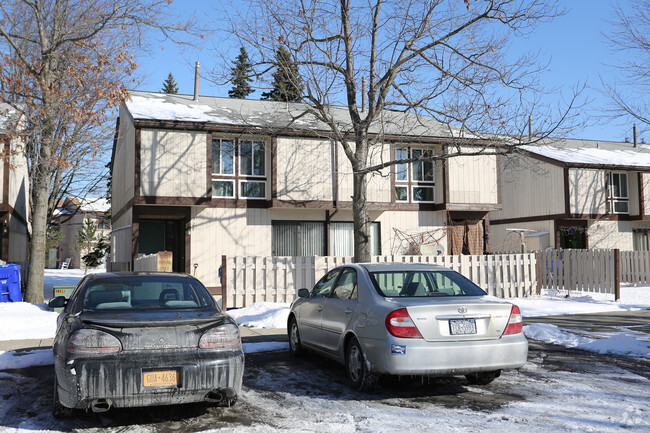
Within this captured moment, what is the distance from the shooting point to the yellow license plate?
4.86 meters

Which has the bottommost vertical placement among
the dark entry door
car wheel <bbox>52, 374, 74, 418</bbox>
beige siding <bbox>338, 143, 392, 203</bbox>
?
car wheel <bbox>52, 374, 74, 418</bbox>

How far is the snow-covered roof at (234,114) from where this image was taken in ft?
63.7

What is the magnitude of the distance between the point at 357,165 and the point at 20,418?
382 inches

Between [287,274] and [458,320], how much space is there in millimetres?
→ 9142

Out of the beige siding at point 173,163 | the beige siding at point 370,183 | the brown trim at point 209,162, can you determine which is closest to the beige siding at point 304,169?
the beige siding at point 370,183

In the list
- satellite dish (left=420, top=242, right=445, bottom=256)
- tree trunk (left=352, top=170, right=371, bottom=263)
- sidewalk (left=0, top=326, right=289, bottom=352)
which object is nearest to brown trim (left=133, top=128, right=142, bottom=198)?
tree trunk (left=352, top=170, right=371, bottom=263)

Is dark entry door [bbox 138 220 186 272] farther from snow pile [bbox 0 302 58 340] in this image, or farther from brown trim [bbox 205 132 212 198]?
snow pile [bbox 0 302 58 340]

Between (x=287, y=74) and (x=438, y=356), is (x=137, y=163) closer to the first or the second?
(x=287, y=74)

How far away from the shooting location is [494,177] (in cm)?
2300

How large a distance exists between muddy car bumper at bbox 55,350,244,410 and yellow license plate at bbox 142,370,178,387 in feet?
0.04

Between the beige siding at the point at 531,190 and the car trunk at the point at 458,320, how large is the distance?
22754 millimetres

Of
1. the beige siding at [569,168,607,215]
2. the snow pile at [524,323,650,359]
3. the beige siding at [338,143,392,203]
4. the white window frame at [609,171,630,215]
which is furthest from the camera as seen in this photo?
the white window frame at [609,171,630,215]

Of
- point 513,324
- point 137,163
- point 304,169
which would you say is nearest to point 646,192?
point 304,169

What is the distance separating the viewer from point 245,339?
10156 mm
